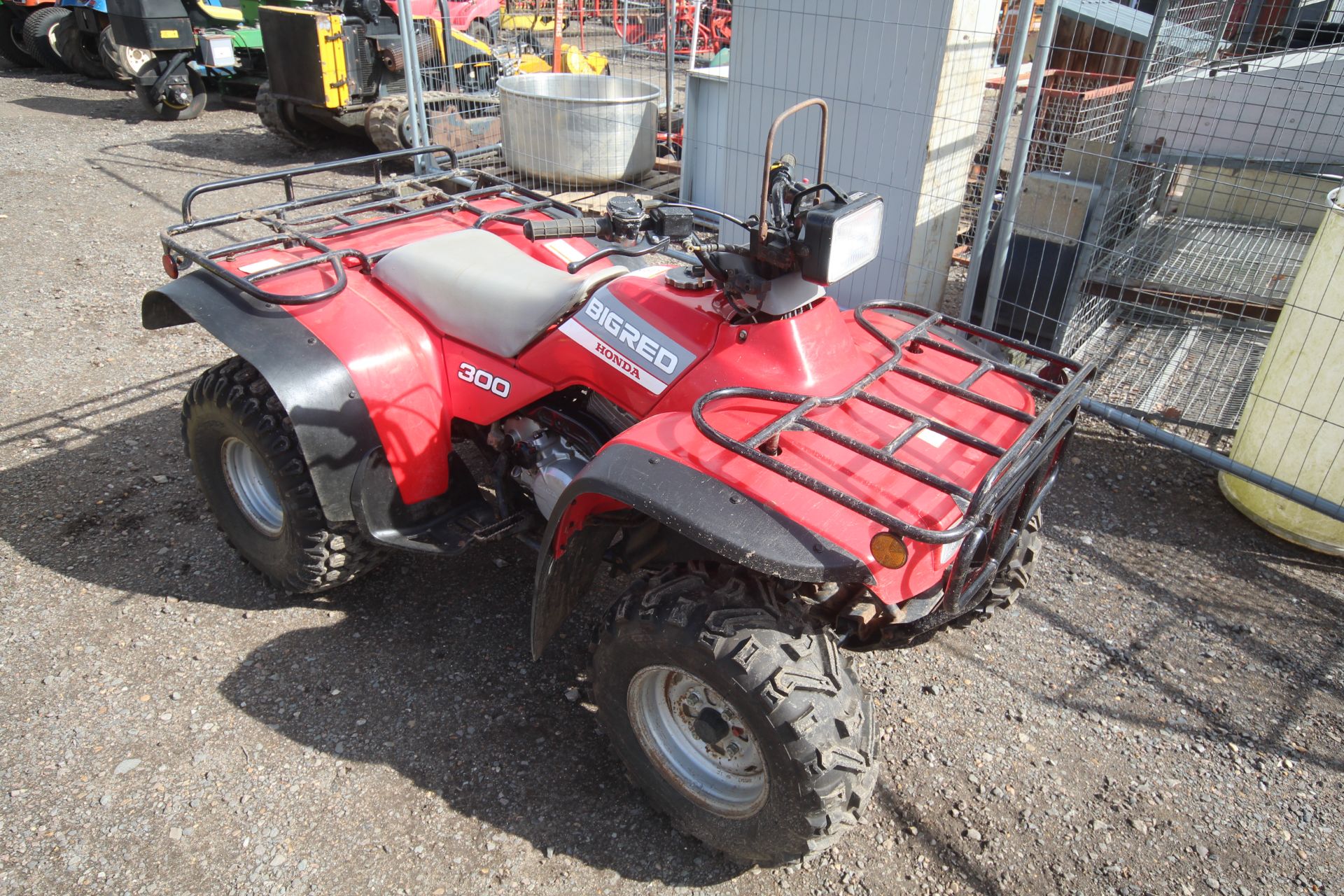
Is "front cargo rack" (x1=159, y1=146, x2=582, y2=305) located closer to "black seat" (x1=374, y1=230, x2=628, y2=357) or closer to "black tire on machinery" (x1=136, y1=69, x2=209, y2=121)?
"black seat" (x1=374, y1=230, x2=628, y2=357)

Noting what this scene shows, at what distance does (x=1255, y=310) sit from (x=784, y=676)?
4870 millimetres

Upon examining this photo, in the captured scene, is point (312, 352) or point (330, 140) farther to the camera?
point (330, 140)

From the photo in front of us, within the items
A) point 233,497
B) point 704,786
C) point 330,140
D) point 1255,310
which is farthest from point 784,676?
point 330,140

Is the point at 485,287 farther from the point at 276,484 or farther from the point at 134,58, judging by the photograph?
the point at 134,58

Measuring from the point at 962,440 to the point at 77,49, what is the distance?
14875 mm

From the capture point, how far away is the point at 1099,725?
126 inches

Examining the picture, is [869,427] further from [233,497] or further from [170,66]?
[170,66]

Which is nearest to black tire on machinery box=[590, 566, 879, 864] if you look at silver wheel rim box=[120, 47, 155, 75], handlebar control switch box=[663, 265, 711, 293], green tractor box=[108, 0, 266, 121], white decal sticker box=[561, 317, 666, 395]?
white decal sticker box=[561, 317, 666, 395]

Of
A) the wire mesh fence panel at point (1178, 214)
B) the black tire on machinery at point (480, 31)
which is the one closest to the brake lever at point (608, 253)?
the wire mesh fence panel at point (1178, 214)

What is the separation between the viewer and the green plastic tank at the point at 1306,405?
3877mm

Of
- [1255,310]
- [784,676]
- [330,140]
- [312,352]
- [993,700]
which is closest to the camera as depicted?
[784,676]

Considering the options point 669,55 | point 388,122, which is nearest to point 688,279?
point 669,55

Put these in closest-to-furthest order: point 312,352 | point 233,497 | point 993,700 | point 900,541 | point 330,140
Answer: point 900,541 < point 312,352 < point 993,700 < point 233,497 < point 330,140

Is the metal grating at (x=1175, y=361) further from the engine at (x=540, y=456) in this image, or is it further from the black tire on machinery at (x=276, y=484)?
the black tire on machinery at (x=276, y=484)
